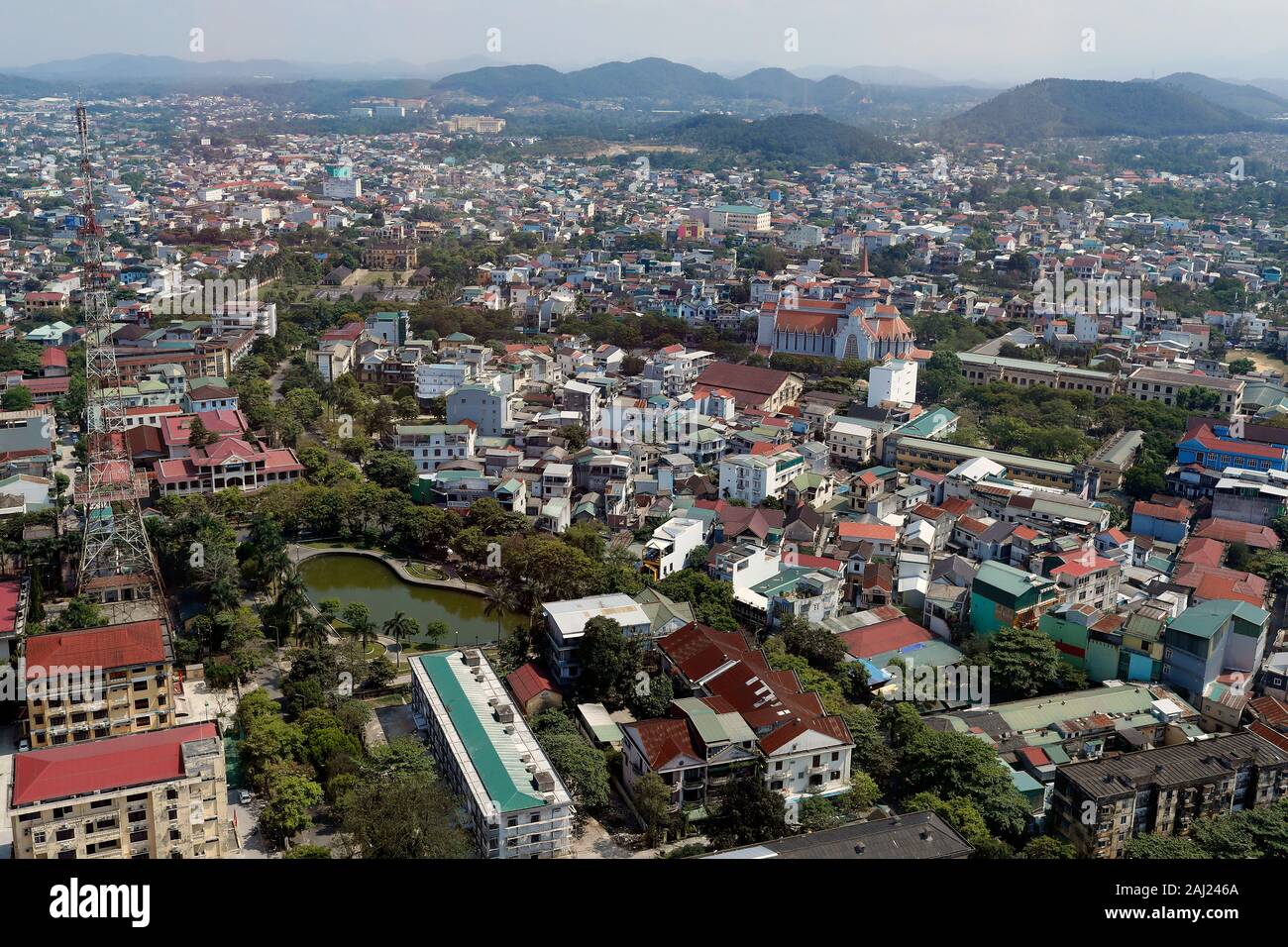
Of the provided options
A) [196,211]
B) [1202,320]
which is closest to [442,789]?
[1202,320]

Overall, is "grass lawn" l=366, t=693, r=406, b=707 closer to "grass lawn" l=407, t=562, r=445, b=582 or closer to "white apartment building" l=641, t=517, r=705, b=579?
"grass lawn" l=407, t=562, r=445, b=582

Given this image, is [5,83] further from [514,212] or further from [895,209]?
[895,209]

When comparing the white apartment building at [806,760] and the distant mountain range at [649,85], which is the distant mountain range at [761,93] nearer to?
the distant mountain range at [649,85]

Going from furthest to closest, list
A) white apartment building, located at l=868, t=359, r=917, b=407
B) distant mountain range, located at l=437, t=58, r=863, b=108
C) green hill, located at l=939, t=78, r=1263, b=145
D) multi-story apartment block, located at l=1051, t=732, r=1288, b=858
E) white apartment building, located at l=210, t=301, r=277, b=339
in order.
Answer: distant mountain range, located at l=437, t=58, r=863, b=108 → green hill, located at l=939, t=78, r=1263, b=145 → white apartment building, located at l=210, t=301, r=277, b=339 → white apartment building, located at l=868, t=359, r=917, b=407 → multi-story apartment block, located at l=1051, t=732, r=1288, b=858

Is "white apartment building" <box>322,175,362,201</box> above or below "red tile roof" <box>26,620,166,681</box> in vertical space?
above

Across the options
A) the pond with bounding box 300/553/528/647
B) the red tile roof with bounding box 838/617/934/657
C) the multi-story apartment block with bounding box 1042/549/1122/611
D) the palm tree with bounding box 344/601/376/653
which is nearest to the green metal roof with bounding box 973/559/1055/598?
the multi-story apartment block with bounding box 1042/549/1122/611
